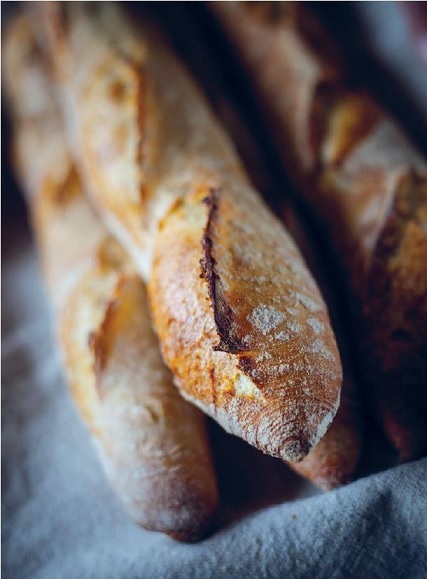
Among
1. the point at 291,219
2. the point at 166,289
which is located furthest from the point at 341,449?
the point at 291,219

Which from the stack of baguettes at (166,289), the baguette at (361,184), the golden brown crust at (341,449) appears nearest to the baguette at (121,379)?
the stack of baguettes at (166,289)

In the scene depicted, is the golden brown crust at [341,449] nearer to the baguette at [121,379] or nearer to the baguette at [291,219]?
the baguette at [291,219]

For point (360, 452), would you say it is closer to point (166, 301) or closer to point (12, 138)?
point (166, 301)

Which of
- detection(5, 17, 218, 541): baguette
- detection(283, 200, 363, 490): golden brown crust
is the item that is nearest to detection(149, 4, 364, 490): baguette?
detection(283, 200, 363, 490): golden brown crust

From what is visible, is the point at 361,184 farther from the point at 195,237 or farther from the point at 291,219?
the point at 195,237

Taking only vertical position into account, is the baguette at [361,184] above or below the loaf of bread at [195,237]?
below

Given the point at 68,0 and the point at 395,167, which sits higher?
the point at 68,0

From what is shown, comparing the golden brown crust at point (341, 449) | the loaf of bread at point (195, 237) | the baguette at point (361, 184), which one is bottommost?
the golden brown crust at point (341, 449)

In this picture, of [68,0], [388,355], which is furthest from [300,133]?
[68,0]
